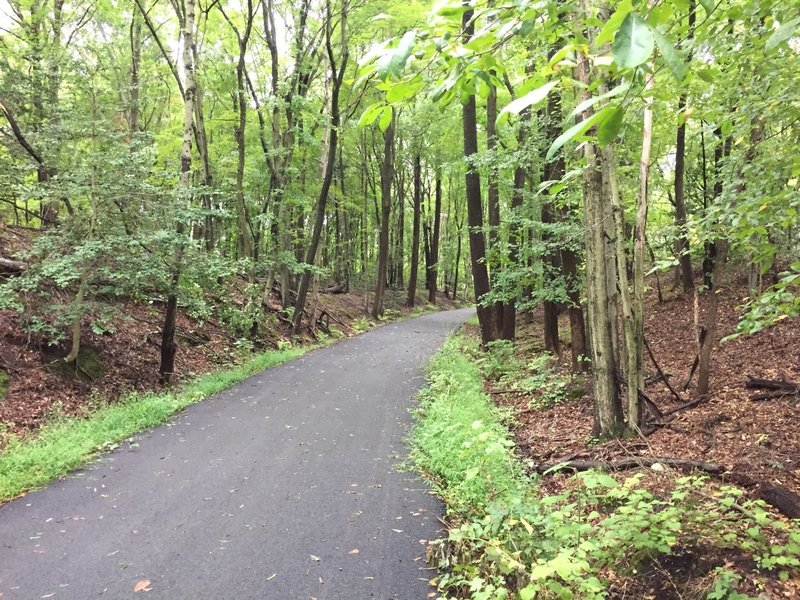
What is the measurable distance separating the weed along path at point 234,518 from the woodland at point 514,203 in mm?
1099

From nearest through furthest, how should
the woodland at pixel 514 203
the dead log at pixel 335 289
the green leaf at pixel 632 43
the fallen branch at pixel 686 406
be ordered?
the green leaf at pixel 632 43 → the woodland at pixel 514 203 → the fallen branch at pixel 686 406 → the dead log at pixel 335 289

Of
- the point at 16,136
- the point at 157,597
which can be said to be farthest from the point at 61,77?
the point at 157,597

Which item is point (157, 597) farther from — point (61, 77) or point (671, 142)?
point (671, 142)

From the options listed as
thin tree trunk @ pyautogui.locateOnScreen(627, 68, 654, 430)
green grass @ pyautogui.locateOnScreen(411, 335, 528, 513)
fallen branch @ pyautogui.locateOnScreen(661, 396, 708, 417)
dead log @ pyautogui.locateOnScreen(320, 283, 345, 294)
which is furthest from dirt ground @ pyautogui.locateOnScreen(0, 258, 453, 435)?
dead log @ pyautogui.locateOnScreen(320, 283, 345, 294)

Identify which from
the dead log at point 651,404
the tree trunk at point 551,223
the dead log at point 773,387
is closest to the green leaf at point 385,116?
the dead log at point 651,404

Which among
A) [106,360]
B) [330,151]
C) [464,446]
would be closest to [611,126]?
[464,446]

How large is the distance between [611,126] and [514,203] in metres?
11.9

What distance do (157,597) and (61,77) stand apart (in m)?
10.8

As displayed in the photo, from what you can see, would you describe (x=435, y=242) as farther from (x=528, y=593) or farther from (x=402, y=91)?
(x=402, y=91)

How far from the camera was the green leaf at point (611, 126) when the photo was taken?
1.17 metres

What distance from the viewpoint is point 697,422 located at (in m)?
5.84

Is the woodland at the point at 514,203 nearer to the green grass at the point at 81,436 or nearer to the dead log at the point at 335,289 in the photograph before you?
the green grass at the point at 81,436

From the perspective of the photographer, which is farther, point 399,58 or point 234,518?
point 234,518

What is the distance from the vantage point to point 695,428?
224 inches
